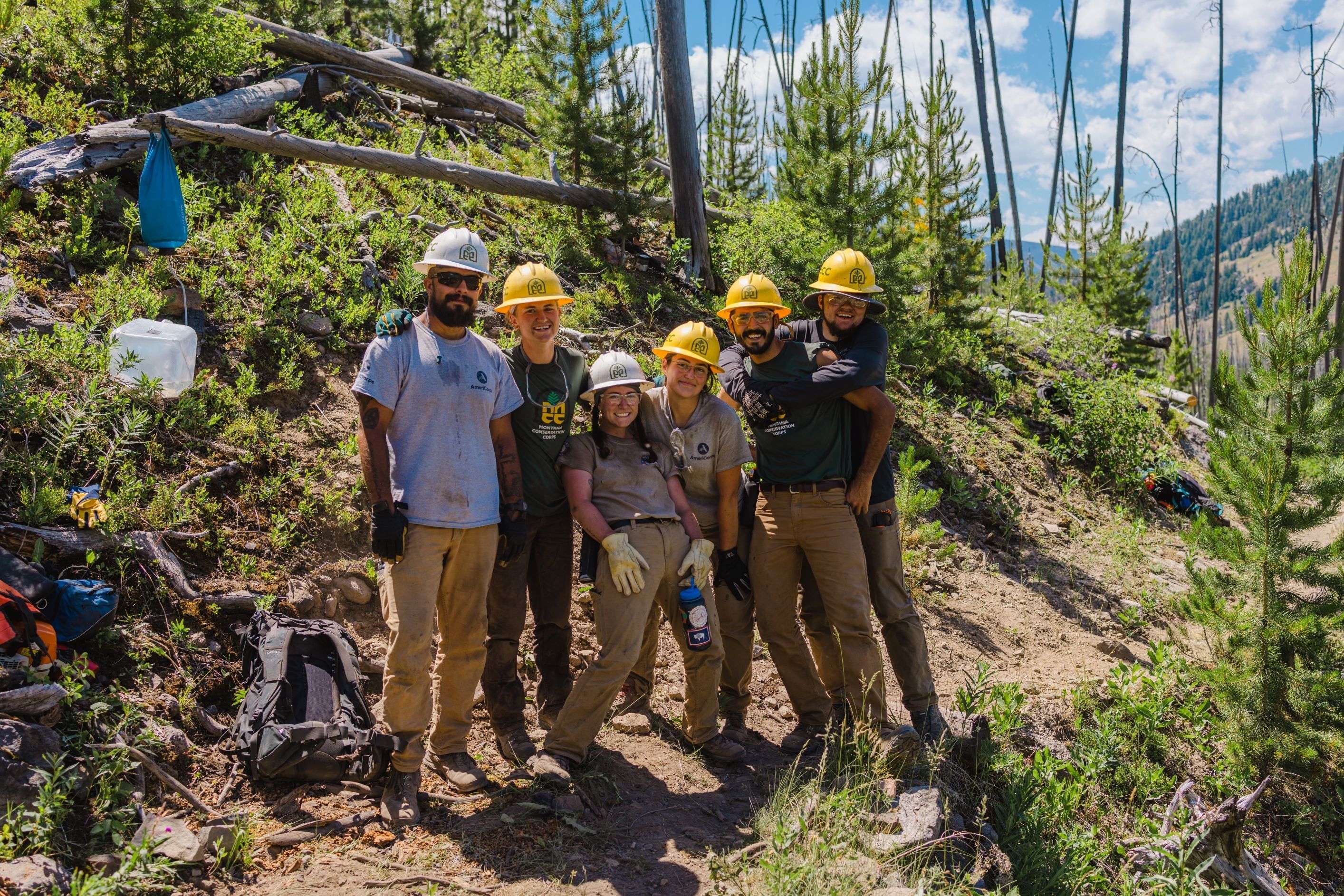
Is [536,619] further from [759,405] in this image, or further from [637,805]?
[759,405]

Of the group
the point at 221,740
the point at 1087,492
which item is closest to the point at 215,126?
the point at 221,740

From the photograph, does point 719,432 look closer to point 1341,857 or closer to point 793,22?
point 1341,857

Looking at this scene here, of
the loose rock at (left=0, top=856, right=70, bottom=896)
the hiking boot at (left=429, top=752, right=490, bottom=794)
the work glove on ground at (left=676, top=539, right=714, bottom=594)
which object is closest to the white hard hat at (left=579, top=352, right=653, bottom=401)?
the work glove on ground at (left=676, top=539, right=714, bottom=594)

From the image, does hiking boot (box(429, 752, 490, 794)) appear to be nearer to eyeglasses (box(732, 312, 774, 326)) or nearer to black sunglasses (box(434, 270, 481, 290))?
black sunglasses (box(434, 270, 481, 290))

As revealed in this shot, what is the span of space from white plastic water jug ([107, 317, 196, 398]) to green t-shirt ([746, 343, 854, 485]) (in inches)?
142

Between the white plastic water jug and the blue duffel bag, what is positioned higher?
the white plastic water jug

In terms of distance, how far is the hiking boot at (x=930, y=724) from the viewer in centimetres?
476

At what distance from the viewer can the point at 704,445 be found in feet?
15.4

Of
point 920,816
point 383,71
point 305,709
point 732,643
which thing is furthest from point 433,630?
point 383,71

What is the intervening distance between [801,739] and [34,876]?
3644mm

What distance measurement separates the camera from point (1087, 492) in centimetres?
1080

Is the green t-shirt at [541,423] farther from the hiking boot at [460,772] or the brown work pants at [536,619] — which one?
the hiking boot at [460,772]

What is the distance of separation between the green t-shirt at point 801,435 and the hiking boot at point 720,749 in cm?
149

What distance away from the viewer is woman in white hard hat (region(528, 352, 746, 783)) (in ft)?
13.8
